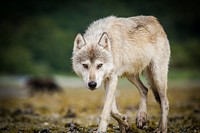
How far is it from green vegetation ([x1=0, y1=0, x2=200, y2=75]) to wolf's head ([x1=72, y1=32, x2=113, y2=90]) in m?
24.1

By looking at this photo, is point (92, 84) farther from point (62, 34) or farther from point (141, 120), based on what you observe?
point (62, 34)

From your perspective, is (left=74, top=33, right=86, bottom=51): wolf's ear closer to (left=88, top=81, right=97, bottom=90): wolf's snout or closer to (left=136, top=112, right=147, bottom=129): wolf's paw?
(left=88, top=81, right=97, bottom=90): wolf's snout

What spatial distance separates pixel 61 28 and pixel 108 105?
2895cm

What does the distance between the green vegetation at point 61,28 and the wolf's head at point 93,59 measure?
2411 centimetres

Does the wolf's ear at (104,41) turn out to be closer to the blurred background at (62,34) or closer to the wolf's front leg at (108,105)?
the wolf's front leg at (108,105)

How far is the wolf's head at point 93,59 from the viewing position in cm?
793

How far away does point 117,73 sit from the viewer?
845 cm

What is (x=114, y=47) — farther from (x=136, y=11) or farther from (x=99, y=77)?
(x=136, y=11)

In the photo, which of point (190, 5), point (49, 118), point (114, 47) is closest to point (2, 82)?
point (190, 5)

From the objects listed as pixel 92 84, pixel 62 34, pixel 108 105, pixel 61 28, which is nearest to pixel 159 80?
pixel 108 105

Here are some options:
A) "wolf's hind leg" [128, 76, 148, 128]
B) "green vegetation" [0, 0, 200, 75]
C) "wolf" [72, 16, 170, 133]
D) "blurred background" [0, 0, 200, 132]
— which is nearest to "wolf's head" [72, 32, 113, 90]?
"wolf" [72, 16, 170, 133]

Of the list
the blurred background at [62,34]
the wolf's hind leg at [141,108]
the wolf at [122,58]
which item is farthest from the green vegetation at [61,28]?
the wolf at [122,58]

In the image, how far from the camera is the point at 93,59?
801 centimetres

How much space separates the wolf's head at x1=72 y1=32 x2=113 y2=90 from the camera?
7930mm
